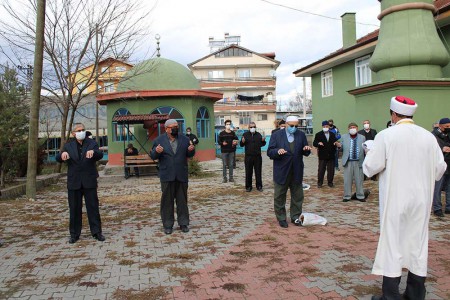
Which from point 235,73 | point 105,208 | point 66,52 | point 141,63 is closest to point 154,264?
point 105,208

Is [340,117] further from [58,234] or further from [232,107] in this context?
[232,107]

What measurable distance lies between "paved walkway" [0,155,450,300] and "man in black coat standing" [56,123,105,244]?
0.84 feet

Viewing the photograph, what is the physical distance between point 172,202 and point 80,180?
150 centimetres

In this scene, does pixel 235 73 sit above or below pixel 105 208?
above

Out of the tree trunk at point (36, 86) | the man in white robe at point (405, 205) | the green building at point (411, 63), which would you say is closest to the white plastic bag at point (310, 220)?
the man in white robe at point (405, 205)

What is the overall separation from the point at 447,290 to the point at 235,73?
52.7 meters

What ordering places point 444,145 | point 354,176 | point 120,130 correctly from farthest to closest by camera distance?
1. point 120,130
2. point 354,176
3. point 444,145

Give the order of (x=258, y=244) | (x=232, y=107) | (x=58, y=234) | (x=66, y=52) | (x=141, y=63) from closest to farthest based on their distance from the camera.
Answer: (x=258, y=244) < (x=58, y=234) < (x=66, y=52) < (x=141, y=63) < (x=232, y=107)

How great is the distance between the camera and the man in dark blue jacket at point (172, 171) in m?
6.99

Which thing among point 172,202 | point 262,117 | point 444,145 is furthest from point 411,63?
point 262,117

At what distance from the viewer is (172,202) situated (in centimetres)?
711

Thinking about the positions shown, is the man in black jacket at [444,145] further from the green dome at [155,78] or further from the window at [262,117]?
the window at [262,117]

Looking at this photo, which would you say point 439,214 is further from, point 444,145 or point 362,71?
point 362,71

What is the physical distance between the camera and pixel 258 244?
618 centimetres
